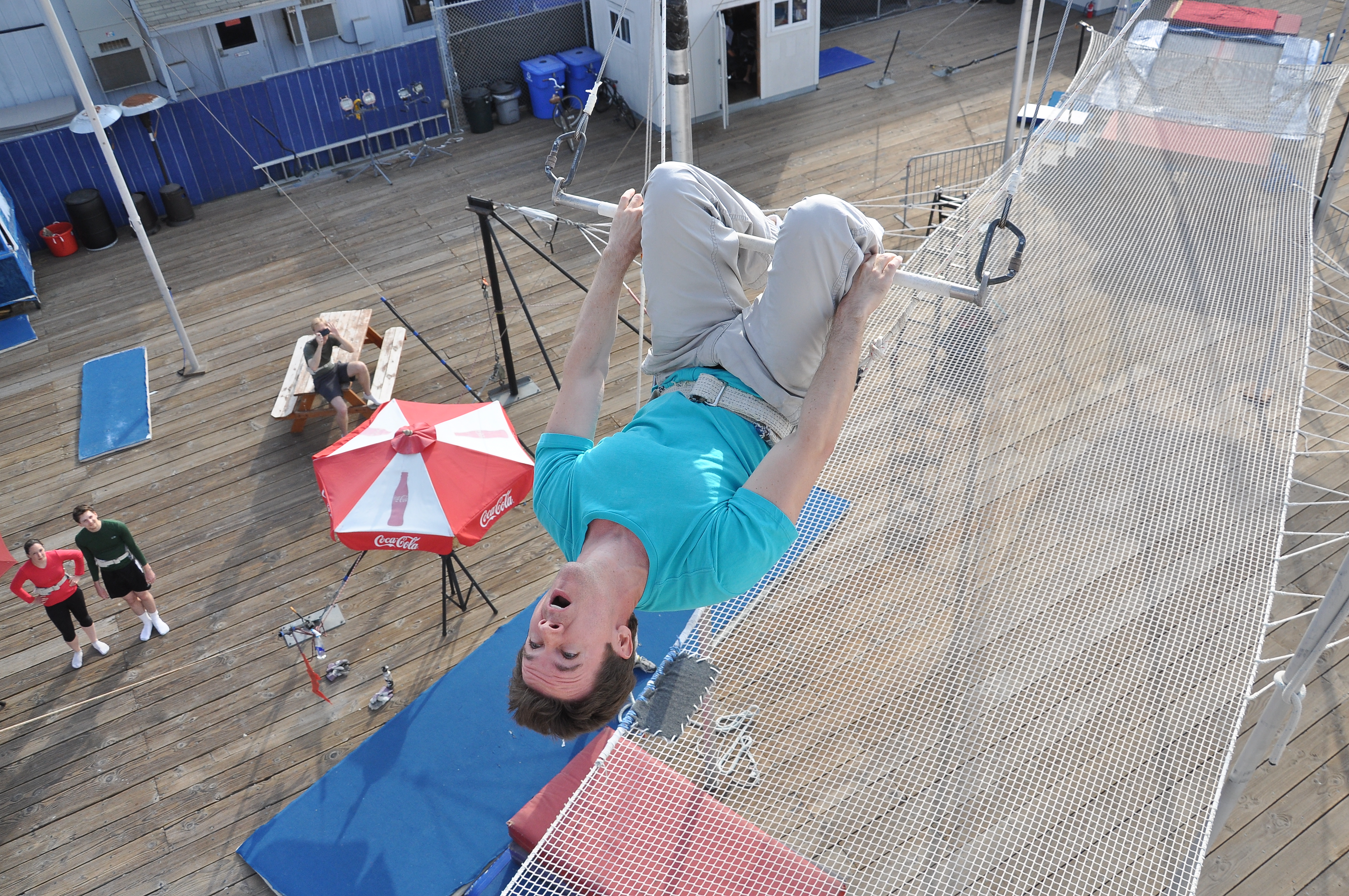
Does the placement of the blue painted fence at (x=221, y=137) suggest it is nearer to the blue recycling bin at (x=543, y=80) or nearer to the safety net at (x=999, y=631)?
the blue recycling bin at (x=543, y=80)

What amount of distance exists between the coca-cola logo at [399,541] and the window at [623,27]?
9.06 meters

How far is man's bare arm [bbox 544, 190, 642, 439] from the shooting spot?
328 cm

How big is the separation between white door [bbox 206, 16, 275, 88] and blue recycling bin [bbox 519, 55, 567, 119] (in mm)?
3457

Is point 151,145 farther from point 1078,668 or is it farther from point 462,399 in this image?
point 1078,668

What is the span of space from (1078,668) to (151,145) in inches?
471

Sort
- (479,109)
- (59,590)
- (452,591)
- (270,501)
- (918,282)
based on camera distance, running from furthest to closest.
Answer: (479,109) → (270,501) → (452,591) → (59,590) → (918,282)

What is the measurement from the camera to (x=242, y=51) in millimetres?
12305

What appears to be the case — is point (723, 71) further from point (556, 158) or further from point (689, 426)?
point (689, 426)

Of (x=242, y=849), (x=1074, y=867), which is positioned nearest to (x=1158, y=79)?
(x=1074, y=867)

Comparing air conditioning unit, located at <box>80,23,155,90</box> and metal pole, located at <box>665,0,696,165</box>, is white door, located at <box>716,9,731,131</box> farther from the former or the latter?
metal pole, located at <box>665,0,696,165</box>

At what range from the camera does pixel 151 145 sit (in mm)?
11414

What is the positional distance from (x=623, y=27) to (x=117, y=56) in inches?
253

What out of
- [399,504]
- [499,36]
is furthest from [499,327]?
[499,36]

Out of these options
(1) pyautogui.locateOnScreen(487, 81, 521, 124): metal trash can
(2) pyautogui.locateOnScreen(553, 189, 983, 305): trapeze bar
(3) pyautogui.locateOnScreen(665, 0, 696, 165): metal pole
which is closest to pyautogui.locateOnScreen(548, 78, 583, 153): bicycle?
(1) pyautogui.locateOnScreen(487, 81, 521, 124): metal trash can
